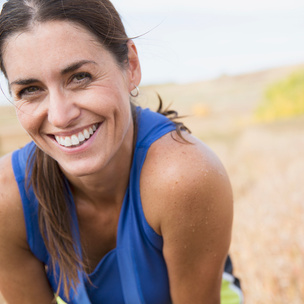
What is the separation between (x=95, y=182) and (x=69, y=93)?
0.48 m

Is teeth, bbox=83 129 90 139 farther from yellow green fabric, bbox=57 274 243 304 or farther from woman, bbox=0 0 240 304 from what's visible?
yellow green fabric, bbox=57 274 243 304

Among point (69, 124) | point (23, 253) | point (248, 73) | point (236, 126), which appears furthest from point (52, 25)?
point (248, 73)

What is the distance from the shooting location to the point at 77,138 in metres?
1.66

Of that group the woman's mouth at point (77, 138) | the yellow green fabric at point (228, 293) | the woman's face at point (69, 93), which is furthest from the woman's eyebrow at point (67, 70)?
the yellow green fabric at point (228, 293)

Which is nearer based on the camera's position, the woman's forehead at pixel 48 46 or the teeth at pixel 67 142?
the woman's forehead at pixel 48 46

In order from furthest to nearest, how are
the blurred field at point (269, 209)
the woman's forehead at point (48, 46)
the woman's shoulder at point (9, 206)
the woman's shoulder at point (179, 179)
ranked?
the blurred field at point (269, 209)
the woman's shoulder at point (9, 206)
the woman's shoulder at point (179, 179)
the woman's forehead at point (48, 46)

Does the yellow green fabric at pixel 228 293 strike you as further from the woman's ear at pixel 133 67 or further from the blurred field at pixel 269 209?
the woman's ear at pixel 133 67

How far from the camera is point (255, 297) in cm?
307

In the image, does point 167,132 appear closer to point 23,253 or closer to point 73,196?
point 73,196

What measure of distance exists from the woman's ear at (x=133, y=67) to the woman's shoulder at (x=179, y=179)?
26cm

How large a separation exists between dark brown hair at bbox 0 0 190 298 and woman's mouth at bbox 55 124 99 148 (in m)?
0.27

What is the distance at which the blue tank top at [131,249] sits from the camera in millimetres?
1869

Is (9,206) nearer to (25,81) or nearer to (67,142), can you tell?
(67,142)

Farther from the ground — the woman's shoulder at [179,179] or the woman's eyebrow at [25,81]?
the woman's eyebrow at [25,81]
